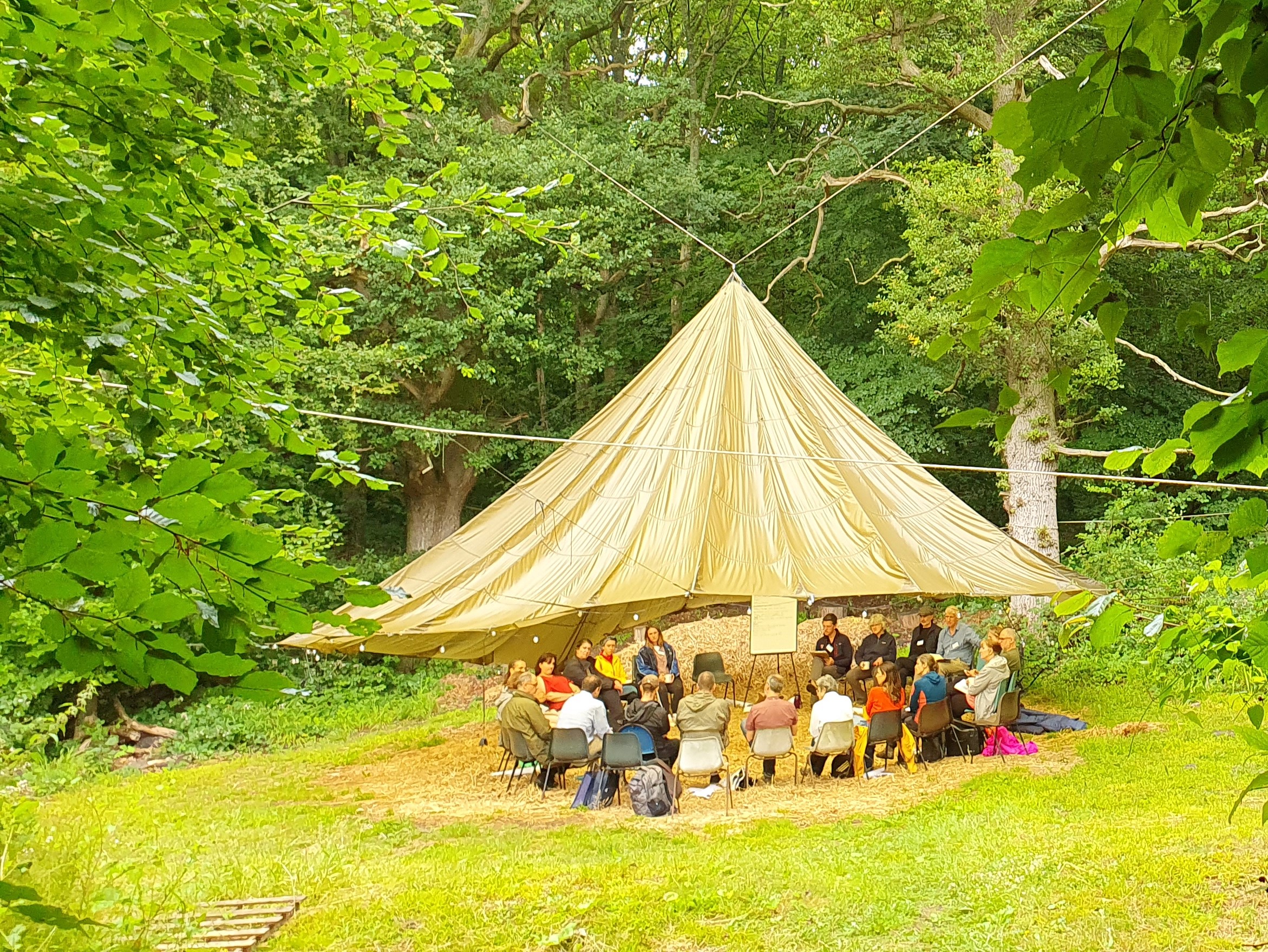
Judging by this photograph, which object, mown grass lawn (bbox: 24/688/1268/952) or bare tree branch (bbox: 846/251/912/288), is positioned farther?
bare tree branch (bbox: 846/251/912/288)

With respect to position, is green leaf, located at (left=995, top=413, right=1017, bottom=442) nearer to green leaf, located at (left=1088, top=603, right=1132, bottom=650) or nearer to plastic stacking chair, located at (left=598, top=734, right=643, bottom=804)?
green leaf, located at (left=1088, top=603, right=1132, bottom=650)

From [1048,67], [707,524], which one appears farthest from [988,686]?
[1048,67]

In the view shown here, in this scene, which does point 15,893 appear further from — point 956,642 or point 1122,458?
point 956,642

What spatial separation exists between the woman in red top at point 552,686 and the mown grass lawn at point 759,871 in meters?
1.73

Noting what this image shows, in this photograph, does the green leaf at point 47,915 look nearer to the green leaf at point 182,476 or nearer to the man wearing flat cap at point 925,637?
the green leaf at point 182,476

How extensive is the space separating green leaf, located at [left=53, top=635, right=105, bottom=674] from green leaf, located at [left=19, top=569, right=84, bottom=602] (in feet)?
0.32

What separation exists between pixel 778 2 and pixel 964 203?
705cm

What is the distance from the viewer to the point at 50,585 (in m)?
0.95

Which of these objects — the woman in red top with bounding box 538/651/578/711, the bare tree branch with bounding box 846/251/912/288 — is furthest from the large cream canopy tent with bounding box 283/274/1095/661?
the bare tree branch with bounding box 846/251/912/288

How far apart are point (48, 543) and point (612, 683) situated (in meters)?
7.37

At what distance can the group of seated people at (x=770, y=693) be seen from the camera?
23.3 ft

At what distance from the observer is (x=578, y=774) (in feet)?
27.0

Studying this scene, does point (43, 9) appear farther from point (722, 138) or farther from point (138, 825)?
point (722, 138)

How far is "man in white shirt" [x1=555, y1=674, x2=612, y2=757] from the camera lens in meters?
7.21
